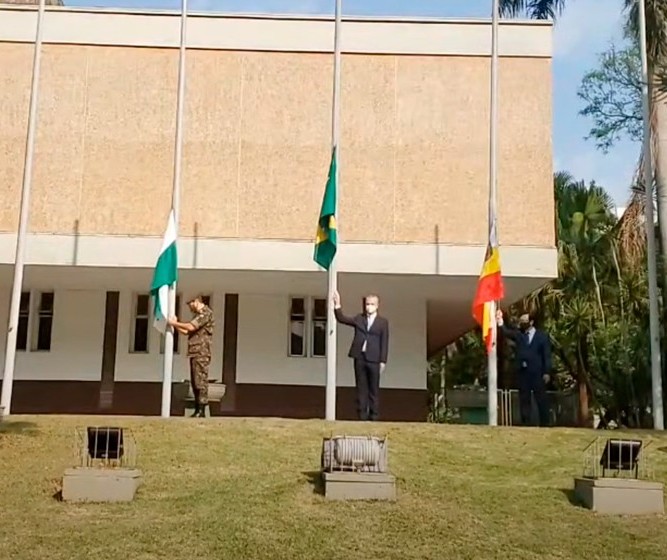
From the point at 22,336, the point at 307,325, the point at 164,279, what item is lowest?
the point at 22,336

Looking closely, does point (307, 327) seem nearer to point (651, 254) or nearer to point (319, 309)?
point (319, 309)

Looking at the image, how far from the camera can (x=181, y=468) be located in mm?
11227

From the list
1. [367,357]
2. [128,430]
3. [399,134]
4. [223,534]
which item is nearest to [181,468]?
[128,430]

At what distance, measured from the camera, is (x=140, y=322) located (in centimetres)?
2159

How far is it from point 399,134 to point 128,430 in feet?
28.4

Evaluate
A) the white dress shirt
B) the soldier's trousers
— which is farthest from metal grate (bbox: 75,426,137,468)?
the white dress shirt

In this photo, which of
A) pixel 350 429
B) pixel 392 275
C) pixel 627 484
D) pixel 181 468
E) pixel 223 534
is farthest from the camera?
pixel 392 275

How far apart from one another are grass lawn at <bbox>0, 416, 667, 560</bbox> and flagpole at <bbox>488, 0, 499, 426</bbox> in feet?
8.30

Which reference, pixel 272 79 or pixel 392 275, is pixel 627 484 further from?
pixel 272 79

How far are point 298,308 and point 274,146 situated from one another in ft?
13.4

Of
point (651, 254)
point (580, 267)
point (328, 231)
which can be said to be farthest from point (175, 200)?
point (580, 267)

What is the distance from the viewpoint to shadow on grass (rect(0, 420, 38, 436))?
12.9 meters

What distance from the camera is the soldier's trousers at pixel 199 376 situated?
14750 millimetres

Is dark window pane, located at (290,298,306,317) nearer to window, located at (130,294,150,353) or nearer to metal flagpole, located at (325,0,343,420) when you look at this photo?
window, located at (130,294,150,353)
